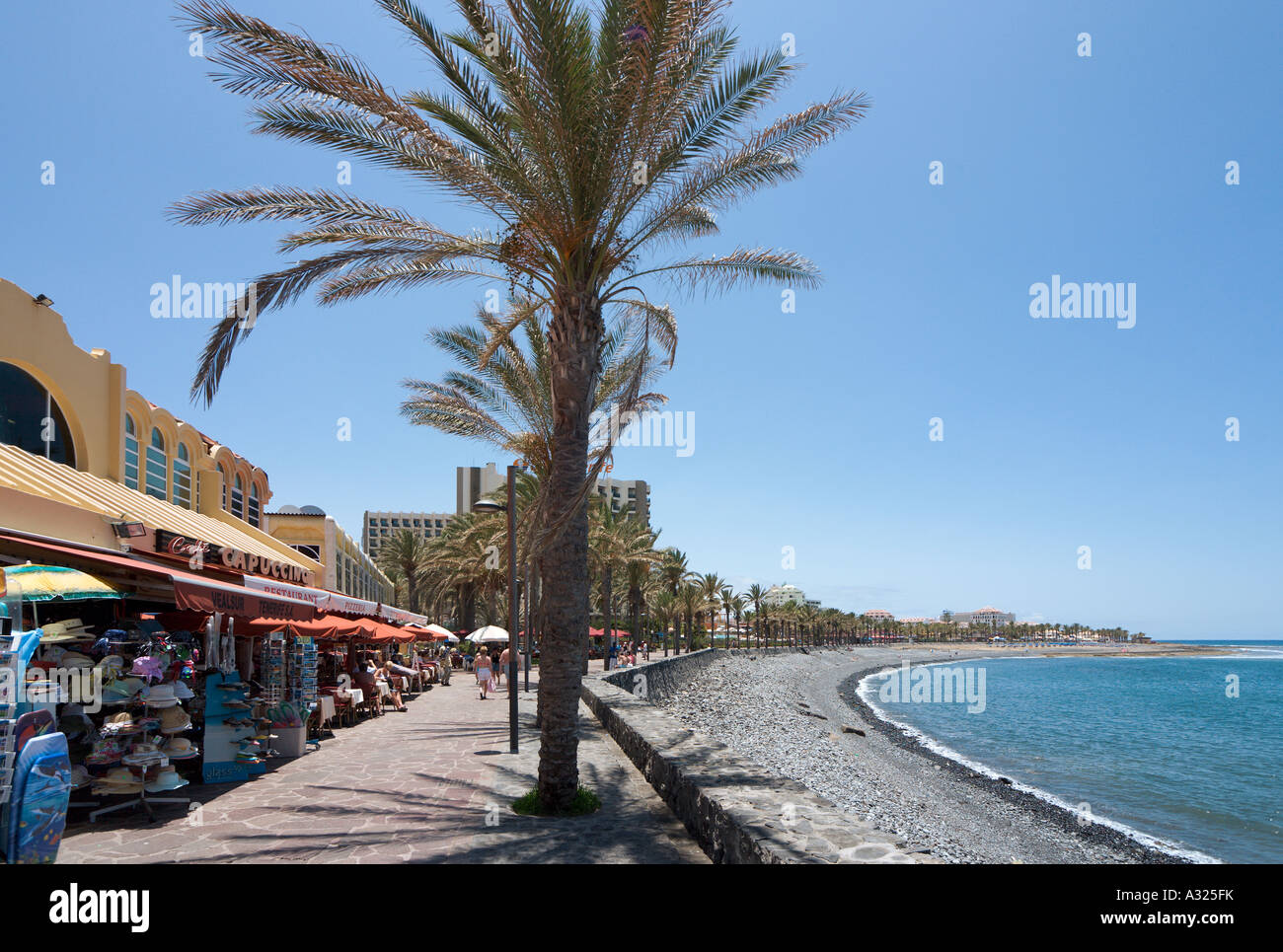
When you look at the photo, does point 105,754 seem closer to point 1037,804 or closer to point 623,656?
point 1037,804

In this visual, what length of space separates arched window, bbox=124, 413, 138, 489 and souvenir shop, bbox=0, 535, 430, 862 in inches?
137

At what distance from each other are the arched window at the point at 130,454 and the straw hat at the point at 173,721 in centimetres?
749

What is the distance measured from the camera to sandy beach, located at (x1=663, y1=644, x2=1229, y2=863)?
14586 millimetres

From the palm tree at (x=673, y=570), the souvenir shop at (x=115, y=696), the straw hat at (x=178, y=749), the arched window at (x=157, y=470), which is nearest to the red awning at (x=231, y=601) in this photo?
the souvenir shop at (x=115, y=696)

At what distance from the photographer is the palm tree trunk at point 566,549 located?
7719 mm

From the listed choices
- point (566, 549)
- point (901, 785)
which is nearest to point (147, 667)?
point (566, 549)

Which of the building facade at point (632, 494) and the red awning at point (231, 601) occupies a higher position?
the building facade at point (632, 494)

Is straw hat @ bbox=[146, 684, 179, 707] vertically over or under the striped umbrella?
under

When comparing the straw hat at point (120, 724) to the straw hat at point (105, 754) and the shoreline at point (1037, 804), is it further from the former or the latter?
the shoreline at point (1037, 804)

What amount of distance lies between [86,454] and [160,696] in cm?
678

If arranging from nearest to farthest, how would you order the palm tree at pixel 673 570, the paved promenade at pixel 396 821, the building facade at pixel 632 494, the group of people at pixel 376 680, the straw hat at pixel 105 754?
the paved promenade at pixel 396 821
the straw hat at pixel 105 754
the group of people at pixel 376 680
the palm tree at pixel 673 570
the building facade at pixel 632 494

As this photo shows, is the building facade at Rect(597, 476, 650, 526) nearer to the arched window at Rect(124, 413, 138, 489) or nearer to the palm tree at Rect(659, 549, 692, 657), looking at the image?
the palm tree at Rect(659, 549, 692, 657)

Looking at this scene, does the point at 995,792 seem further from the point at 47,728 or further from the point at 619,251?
the point at 47,728

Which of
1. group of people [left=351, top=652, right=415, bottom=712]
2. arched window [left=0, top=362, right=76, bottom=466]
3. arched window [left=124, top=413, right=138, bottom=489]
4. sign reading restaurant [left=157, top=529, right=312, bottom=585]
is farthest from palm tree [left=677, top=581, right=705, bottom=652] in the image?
arched window [left=0, top=362, right=76, bottom=466]
